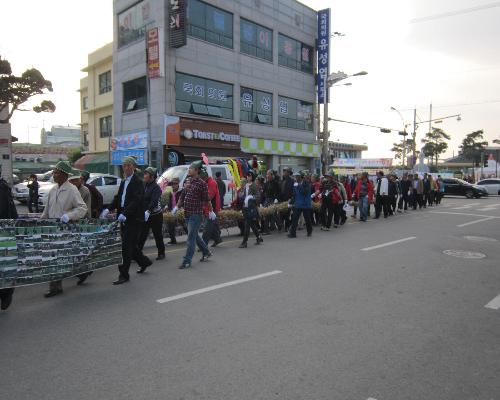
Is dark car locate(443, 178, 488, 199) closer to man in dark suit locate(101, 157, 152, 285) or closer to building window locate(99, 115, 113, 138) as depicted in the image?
building window locate(99, 115, 113, 138)

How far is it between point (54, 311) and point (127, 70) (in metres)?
22.7

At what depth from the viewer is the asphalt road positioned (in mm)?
3209

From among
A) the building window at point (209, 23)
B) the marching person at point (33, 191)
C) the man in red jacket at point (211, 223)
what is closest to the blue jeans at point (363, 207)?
the man in red jacket at point (211, 223)

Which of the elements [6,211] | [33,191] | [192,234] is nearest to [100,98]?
[33,191]

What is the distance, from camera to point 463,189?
100 feet

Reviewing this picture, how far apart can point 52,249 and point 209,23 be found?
73.0 ft

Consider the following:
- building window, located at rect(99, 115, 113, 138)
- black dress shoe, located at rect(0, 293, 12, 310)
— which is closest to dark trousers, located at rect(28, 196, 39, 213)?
black dress shoe, located at rect(0, 293, 12, 310)

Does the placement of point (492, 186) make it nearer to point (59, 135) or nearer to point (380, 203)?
point (380, 203)

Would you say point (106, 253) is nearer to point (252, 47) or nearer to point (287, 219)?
point (287, 219)

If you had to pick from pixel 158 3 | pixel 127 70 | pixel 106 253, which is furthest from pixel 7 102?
pixel 106 253

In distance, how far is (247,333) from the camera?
426cm

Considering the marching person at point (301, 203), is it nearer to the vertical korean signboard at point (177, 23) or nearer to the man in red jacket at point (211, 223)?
the man in red jacket at point (211, 223)

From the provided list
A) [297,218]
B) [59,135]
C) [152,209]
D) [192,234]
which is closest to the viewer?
[192,234]

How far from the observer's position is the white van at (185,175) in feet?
42.2
